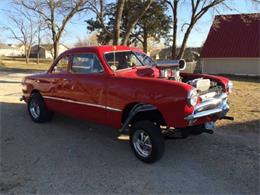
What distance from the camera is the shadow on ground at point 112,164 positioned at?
193 inches

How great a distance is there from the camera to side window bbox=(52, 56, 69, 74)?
7.65 meters

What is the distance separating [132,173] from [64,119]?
374 cm

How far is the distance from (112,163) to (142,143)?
58 cm

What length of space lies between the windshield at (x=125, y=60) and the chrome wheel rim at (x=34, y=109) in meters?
2.47

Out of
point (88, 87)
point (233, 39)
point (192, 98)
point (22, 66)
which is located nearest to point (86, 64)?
point (88, 87)

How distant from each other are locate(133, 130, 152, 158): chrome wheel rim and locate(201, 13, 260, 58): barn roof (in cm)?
2738

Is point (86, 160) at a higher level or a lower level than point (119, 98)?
lower

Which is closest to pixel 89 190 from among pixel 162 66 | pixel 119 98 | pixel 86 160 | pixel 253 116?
pixel 86 160

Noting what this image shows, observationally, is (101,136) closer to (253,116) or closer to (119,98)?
(119,98)

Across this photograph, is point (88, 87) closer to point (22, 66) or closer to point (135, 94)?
point (135, 94)

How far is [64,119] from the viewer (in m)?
8.71

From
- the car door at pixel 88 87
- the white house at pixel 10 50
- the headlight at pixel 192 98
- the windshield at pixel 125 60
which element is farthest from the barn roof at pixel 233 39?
the white house at pixel 10 50

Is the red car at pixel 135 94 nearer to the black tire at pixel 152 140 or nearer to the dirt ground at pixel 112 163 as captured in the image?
the black tire at pixel 152 140

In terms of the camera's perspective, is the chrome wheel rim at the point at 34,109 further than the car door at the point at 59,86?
Yes
